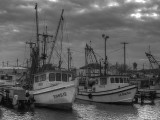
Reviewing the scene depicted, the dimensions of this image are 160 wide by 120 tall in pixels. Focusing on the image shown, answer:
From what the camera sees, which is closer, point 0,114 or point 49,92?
point 0,114

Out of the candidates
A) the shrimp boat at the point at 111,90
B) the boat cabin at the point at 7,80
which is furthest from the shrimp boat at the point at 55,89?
the boat cabin at the point at 7,80

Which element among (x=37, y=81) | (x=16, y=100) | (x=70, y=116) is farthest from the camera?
(x=37, y=81)

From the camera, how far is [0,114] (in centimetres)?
3045

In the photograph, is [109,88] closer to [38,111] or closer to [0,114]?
[38,111]

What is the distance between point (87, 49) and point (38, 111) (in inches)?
1366

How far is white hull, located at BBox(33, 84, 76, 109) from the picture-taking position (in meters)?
32.7

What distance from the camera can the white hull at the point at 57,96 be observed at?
32719 mm

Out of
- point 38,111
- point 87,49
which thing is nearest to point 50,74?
point 38,111

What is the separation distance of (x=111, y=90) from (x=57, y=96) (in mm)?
11271

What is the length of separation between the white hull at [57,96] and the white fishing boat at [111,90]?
10538 millimetres

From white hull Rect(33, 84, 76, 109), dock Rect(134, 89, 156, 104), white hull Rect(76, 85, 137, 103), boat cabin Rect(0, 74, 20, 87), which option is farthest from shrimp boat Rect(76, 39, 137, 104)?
boat cabin Rect(0, 74, 20, 87)

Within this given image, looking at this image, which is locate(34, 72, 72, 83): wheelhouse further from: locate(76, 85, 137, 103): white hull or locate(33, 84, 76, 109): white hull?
locate(76, 85, 137, 103): white hull

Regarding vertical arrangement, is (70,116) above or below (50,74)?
below

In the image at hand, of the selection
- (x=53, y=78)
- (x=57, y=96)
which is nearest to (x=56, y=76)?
(x=53, y=78)
